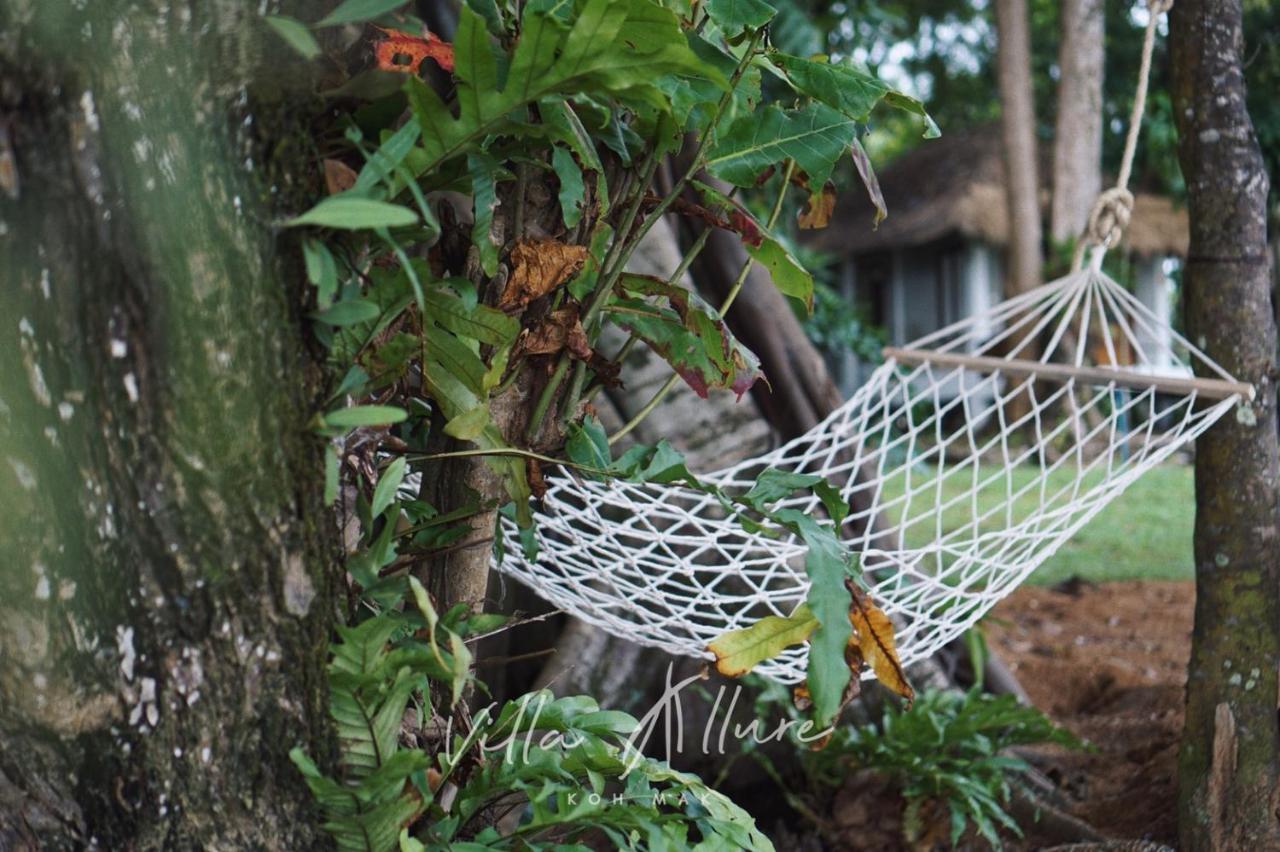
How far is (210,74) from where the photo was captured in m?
0.76

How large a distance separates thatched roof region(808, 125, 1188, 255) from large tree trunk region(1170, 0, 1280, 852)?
7586 mm

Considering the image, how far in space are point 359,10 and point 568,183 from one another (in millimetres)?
260

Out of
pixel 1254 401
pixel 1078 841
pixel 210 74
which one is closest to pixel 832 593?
pixel 210 74

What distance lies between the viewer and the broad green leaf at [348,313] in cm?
80

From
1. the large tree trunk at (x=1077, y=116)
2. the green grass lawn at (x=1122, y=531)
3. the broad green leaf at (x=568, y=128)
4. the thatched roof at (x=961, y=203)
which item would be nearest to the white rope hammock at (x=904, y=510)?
the broad green leaf at (x=568, y=128)

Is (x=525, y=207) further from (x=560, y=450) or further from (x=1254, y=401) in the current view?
Answer: (x=1254, y=401)

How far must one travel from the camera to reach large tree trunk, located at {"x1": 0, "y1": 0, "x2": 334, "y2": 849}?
0.73m

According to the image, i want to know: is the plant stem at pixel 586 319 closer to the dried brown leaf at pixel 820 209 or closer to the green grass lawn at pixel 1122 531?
the dried brown leaf at pixel 820 209

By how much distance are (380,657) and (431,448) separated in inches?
10.1

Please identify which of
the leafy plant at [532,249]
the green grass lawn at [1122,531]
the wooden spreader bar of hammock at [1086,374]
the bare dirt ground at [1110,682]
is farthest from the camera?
the green grass lawn at [1122,531]

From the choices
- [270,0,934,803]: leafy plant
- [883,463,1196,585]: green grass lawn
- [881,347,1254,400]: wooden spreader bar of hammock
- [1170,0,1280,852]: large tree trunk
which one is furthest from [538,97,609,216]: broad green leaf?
[883,463,1196,585]: green grass lawn

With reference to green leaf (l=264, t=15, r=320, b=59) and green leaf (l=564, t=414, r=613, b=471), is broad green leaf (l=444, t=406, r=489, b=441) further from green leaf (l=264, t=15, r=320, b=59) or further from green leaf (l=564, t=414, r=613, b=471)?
green leaf (l=264, t=15, r=320, b=59)

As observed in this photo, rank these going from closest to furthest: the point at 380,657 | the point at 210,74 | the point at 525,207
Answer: the point at 210,74 < the point at 380,657 < the point at 525,207

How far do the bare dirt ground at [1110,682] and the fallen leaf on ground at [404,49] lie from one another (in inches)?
61.1
